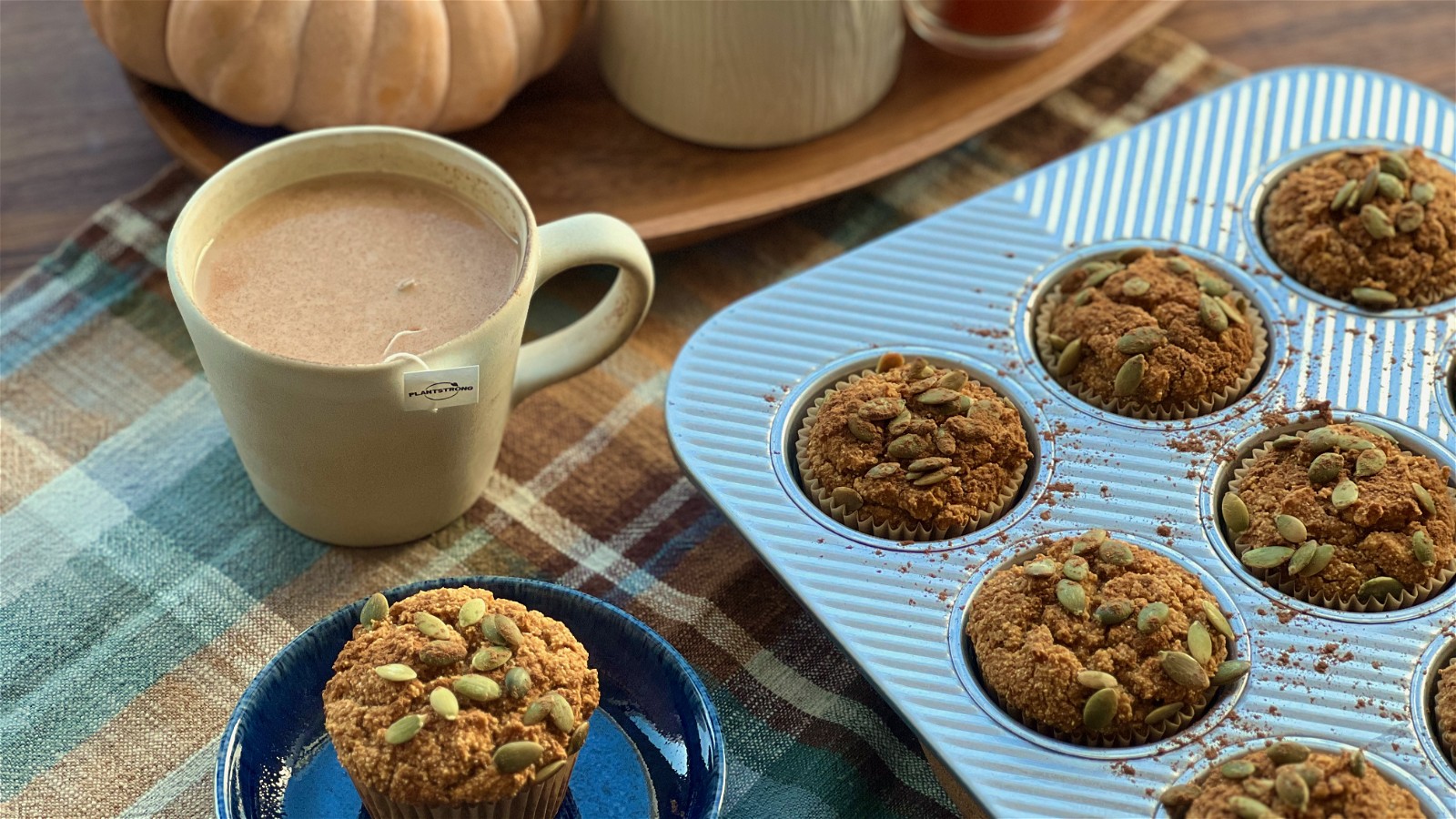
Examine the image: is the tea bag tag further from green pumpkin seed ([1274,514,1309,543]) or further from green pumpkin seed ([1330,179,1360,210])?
green pumpkin seed ([1330,179,1360,210])

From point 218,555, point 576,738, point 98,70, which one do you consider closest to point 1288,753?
point 576,738

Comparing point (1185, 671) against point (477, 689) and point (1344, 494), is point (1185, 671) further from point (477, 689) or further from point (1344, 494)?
point (477, 689)

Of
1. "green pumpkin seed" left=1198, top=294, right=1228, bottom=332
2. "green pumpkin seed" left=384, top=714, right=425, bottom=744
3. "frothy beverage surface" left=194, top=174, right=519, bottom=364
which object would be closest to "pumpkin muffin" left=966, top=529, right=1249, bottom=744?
"green pumpkin seed" left=1198, top=294, right=1228, bottom=332

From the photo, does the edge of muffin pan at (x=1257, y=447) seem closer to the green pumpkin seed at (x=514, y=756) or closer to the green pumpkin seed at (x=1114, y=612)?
the green pumpkin seed at (x=1114, y=612)

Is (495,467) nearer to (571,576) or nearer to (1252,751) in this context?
(571,576)

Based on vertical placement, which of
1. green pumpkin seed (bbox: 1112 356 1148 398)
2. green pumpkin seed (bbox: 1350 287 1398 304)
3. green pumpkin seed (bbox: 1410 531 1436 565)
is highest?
green pumpkin seed (bbox: 1350 287 1398 304)

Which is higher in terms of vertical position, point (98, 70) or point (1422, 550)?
point (1422, 550)

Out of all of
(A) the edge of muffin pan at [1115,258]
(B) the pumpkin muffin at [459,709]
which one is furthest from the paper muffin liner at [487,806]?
(A) the edge of muffin pan at [1115,258]
